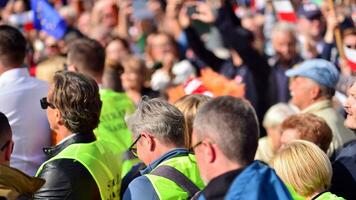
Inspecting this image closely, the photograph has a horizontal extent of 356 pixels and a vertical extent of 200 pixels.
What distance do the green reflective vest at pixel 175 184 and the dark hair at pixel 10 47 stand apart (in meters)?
1.62

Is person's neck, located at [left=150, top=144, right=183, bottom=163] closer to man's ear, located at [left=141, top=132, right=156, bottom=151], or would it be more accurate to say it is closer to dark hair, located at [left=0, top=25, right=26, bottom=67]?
man's ear, located at [left=141, top=132, right=156, bottom=151]

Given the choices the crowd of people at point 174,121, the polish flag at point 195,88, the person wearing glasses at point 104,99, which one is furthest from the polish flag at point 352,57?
the person wearing glasses at point 104,99

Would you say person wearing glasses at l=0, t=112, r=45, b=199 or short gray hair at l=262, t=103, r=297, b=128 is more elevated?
person wearing glasses at l=0, t=112, r=45, b=199

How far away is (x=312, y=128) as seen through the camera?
5707mm

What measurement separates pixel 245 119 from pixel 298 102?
3847 mm

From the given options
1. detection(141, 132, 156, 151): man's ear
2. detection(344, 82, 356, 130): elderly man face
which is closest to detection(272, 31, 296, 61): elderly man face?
detection(344, 82, 356, 130): elderly man face

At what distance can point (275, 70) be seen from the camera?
30.8ft

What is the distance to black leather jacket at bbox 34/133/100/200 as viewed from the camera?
4.53 m

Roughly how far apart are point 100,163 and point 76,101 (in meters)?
0.39

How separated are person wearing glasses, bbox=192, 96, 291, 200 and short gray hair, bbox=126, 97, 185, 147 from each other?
102 cm

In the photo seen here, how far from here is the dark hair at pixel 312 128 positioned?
5691 mm

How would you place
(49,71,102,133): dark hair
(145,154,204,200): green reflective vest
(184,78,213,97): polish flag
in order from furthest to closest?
(184,78,213,97): polish flag
(49,71,102,133): dark hair
(145,154,204,200): green reflective vest

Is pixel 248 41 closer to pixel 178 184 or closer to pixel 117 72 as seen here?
pixel 117 72

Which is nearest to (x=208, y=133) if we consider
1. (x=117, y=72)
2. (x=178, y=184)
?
(x=178, y=184)
